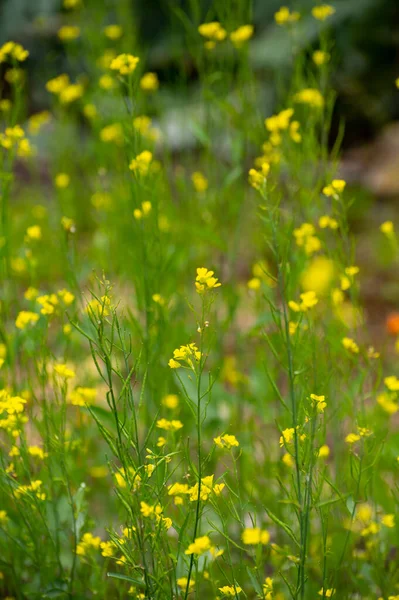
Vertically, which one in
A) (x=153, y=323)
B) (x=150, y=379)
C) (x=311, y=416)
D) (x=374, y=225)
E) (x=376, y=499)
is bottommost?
(x=374, y=225)

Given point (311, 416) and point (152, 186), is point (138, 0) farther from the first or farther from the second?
point (311, 416)

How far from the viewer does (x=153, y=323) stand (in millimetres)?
1950

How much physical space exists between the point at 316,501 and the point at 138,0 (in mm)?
5065

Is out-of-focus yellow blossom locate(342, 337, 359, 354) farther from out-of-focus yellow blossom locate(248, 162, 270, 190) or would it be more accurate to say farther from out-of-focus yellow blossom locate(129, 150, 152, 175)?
out-of-focus yellow blossom locate(129, 150, 152, 175)

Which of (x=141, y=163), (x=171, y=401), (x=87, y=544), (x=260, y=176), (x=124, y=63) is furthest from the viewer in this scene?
(x=171, y=401)

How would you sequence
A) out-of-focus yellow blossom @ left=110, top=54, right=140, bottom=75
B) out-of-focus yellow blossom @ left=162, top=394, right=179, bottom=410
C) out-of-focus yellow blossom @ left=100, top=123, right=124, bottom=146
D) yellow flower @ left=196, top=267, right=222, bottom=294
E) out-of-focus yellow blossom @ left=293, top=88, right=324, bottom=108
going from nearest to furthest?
yellow flower @ left=196, top=267, right=222, bottom=294
out-of-focus yellow blossom @ left=110, top=54, right=140, bottom=75
out-of-focus yellow blossom @ left=162, top=394, right=179, bottom=410
out-of-focus yellow blossom @ left=293, top=88, right=324, bottom=108
out-of-focus yellow blossom @ left=100, top=123, right=124, bottom=146

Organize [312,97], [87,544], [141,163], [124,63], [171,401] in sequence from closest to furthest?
[87,544]
[124,63]
[141,163]
[171,401]
[312,97]

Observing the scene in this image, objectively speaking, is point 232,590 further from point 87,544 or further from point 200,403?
point 200,403

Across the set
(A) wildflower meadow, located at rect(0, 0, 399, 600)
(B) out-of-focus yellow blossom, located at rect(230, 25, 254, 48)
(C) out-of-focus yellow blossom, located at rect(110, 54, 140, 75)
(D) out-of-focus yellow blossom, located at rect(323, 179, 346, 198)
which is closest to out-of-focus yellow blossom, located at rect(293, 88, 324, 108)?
(A) wildflower meadow, located at rect(0, 0, 399, 600)

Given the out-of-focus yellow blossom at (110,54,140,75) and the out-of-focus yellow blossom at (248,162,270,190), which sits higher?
the out-of-focus yellow blossom at (110,54,140,75)

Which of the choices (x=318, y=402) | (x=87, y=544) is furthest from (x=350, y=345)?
(x=87, y=544)

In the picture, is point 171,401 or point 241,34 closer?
point 171,401

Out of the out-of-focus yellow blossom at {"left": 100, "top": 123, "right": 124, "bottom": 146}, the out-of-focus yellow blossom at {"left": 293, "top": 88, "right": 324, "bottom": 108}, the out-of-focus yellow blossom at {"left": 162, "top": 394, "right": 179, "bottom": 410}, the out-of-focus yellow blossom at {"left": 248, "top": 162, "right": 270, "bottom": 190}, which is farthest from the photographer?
the out-of-focus yellow blossom at {"left": 100, "top": 123, "right": 124, "bottom": 146}

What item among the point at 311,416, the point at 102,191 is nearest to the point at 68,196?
the point at 102,191
